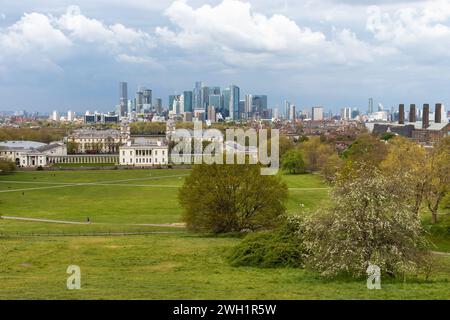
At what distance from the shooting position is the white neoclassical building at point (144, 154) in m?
126

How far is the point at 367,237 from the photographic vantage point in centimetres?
1991

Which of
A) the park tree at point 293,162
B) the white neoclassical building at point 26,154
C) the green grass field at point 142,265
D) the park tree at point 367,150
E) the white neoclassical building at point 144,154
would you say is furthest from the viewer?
the white neoclassical building at point 144,154

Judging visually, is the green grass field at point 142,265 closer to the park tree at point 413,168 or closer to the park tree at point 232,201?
the park tree at point 232,201

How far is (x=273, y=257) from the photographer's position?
79.6ft

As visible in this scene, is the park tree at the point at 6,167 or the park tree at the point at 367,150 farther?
the park tree at the point at 6,167

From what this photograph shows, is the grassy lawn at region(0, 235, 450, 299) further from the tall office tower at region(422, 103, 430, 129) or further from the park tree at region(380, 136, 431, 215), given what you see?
the tall office tower at region(422, 103, 430, 129)

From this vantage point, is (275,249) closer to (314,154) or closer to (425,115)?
(314,154)

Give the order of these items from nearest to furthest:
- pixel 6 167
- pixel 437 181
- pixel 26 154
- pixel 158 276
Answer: pixel 158 276
pixel 437 181
pixel 6 167
pixel 26 154

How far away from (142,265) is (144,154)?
338 feet

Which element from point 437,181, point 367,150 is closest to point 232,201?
point 437,181

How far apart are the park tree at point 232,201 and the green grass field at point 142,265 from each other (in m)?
1.96

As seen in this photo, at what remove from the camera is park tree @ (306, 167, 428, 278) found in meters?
19.7

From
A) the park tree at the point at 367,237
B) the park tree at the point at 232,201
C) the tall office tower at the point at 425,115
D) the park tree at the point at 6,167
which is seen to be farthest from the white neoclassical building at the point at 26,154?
the park tree at the point at 367,237
